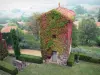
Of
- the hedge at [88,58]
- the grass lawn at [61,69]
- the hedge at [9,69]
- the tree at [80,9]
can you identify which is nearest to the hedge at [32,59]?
the grass lawn at [61,69]

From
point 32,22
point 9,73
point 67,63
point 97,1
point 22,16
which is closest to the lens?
point 9,73

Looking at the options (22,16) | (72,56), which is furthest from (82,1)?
(72,56)

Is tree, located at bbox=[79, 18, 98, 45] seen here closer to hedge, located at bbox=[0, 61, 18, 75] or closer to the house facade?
the house facade

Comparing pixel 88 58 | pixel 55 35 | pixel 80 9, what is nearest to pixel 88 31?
pixel 88 58

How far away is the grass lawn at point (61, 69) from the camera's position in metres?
21.2

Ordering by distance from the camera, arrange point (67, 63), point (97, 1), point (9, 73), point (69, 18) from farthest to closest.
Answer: point (97, 1) < point (67, 63) < point (69, 18) < point (9, 73)

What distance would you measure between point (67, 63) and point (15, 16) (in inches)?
2172

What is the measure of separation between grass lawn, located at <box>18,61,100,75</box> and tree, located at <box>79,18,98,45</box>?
698 inches

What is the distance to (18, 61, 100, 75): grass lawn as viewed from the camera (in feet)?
69.6

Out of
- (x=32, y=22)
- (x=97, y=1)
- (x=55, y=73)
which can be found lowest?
(x=55, y=73)

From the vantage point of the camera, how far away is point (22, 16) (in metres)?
69.3

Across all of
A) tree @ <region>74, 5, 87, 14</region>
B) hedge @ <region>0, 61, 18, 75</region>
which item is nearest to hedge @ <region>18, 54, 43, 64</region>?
hedge @ <region>0, 61, 18, 75</region>

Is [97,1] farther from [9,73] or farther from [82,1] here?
[9,73]

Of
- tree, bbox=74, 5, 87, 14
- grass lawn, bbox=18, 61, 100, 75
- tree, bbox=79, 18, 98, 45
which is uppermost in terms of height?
tree, bbox=74, 5, 87, 14
